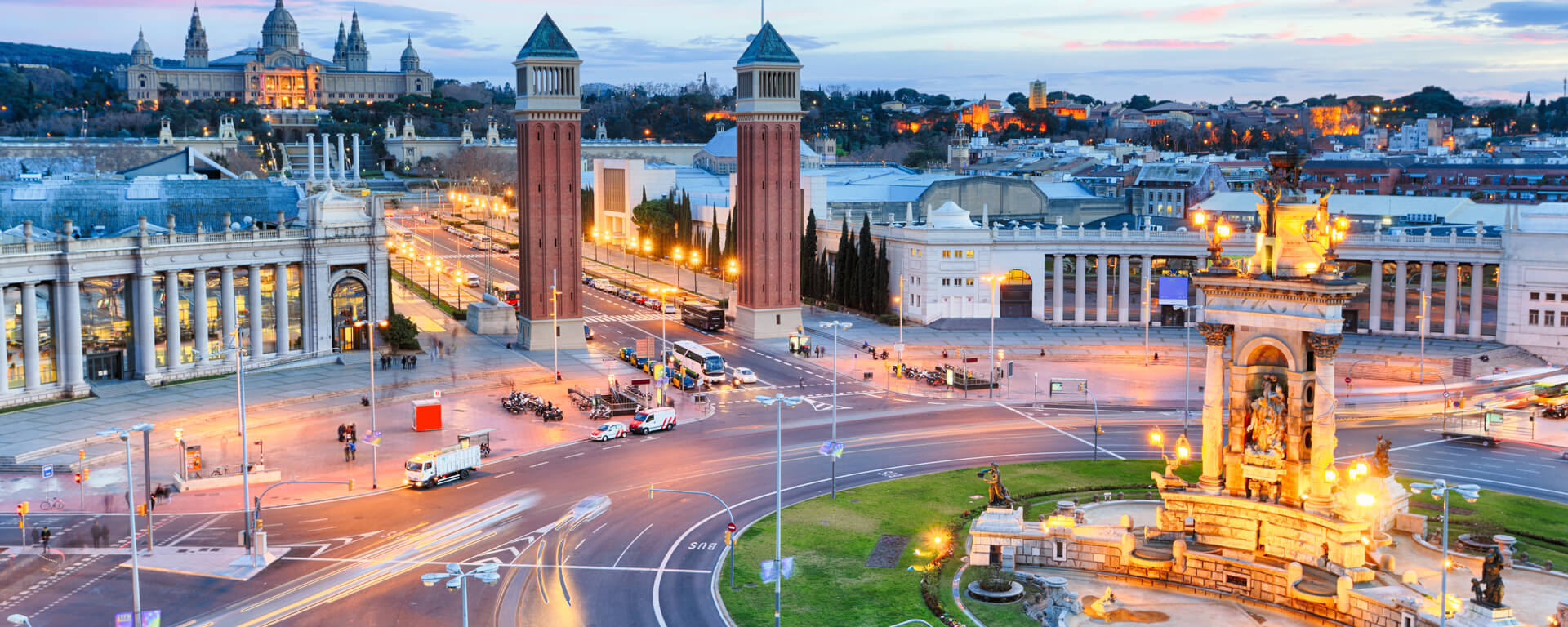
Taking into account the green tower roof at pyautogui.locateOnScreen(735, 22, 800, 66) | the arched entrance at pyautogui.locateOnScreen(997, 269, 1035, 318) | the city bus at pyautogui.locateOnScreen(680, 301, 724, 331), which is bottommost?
the city bus at pyautogui.locateOnScreen(680, 301, 724, 331)

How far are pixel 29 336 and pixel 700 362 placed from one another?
43.7m

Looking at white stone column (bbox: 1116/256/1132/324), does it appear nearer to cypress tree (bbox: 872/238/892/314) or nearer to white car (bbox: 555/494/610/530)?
cypress tree (bbox: 872/238/892/314)

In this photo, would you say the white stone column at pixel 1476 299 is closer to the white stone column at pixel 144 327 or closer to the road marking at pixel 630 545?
the road marking at pixel 630 545

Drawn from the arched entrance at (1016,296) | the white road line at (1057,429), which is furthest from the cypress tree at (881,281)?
the white road line at (1057,429)

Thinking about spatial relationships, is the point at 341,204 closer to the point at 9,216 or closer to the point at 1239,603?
the point at 9,216

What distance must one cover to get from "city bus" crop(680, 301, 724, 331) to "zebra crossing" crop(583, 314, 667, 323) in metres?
2.35

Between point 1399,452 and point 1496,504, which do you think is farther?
point 1399,452

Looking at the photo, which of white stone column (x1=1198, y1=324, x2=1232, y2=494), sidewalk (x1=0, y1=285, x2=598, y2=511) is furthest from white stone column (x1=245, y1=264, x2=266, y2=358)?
white stone column (x1=1198, y1=324, x2=1232, y2=494)

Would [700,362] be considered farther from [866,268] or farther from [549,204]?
[866,268]

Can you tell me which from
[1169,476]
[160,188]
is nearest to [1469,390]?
[1169,476]

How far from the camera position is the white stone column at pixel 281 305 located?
324 ft

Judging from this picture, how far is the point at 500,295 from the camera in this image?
137500 millimetres

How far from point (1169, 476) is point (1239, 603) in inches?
236

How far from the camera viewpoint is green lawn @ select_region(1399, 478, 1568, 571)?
53.8 meters
